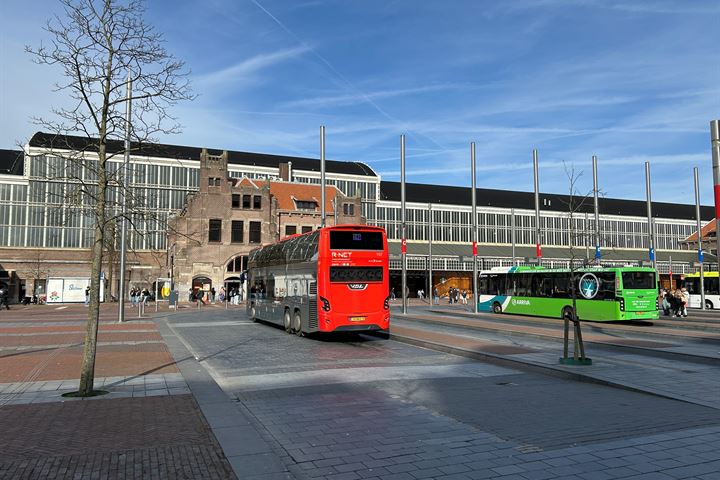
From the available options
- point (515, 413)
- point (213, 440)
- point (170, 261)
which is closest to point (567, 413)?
point (515, 413)

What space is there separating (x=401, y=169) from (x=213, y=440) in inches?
1133

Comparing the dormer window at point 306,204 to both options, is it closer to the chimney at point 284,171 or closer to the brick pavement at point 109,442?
the chimney at point 284,171

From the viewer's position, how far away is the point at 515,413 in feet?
25.8

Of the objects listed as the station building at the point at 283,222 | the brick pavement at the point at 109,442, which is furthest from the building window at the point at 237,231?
the brick pavement at the point at 109,442

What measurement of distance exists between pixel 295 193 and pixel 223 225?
1190 cm

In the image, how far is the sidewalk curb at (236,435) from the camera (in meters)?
5.23

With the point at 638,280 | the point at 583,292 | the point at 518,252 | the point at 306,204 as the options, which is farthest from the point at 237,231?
the point at 638,280

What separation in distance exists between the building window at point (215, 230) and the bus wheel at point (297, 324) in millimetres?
41633

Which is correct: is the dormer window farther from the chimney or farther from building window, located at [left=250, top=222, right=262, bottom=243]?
the chimney

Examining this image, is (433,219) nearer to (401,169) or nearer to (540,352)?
(401,169)

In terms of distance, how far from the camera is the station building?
6041cm

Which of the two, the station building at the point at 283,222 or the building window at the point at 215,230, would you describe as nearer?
the building window at the point at 215,230

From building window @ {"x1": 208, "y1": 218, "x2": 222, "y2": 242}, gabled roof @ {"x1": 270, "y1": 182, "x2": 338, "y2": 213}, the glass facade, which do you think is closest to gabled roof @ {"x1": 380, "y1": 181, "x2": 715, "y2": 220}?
the glass facade

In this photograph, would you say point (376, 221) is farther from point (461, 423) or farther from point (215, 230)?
point (461, 423)
